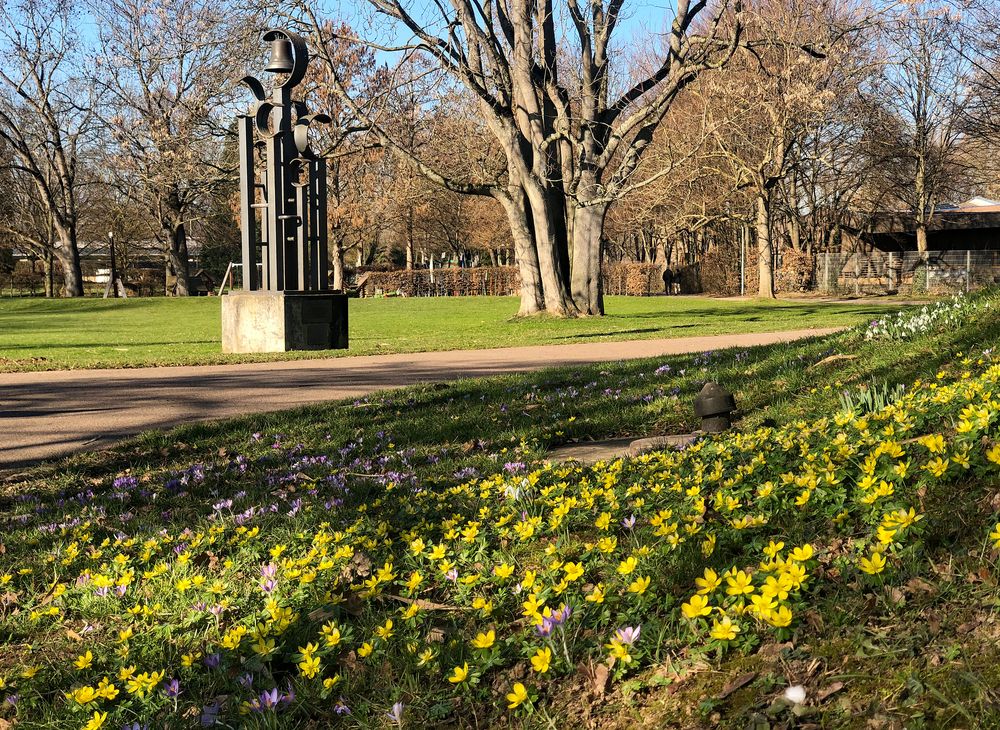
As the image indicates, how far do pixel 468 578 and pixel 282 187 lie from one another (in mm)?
12326

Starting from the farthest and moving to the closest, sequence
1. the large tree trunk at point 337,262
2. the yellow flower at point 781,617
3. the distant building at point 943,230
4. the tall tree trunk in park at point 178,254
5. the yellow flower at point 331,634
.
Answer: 1. the tall tree trunk in park at point 178,254
2. the large tree trunk at point 337,262
3. the distant building at point 943,230
4. the yellow flower at point 331,634
5. the yellow flower at point 781,617

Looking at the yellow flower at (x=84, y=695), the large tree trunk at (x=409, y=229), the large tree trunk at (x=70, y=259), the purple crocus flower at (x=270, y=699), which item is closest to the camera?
the purple crocus flower at (x=270, y=699)

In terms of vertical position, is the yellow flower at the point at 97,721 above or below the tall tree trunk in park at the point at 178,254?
below

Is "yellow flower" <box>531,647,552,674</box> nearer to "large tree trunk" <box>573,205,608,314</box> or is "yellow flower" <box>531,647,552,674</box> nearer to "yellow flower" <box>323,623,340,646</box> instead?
"yellow flower" <box>323,623,340,646</box>

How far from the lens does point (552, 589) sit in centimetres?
317

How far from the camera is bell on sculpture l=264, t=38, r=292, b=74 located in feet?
47.8

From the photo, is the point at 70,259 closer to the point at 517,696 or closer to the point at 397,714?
the point at 397,714

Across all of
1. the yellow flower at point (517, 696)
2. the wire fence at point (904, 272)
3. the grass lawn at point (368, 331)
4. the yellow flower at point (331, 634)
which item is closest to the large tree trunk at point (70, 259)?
the grass lawn at point (368, 331)

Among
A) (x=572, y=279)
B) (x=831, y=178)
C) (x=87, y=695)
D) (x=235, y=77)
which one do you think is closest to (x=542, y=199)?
(x=572, y=279)

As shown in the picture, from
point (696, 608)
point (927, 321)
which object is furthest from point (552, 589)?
point (927, 321)

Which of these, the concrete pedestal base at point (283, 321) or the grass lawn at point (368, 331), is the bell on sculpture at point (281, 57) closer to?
the concrete pedestal base at point (283, 321)

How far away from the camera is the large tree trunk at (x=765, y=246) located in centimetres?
3784

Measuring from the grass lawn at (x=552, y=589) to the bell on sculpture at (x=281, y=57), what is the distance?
1032 centimetres

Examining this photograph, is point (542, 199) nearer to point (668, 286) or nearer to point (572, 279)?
point (572, 279)
